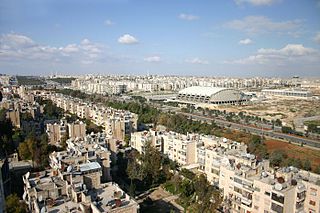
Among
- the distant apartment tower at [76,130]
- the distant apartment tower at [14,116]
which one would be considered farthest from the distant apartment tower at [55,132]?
the distant apartment tower at [14,116]

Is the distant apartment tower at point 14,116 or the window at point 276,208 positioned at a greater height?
the distant apartment tower at point 14,116

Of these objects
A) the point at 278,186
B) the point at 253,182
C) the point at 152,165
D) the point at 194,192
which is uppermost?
the point at 278,186

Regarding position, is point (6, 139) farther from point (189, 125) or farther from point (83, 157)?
point (189, 125)

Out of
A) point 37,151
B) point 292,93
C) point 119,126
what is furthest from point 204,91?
point 37,151

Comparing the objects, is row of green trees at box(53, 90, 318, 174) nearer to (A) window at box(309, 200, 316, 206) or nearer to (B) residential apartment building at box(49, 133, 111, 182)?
(A) window at box(309, 200, 316, 206)

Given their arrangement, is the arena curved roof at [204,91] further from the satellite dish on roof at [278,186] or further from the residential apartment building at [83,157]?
the satellite dish on roof at [278,186]

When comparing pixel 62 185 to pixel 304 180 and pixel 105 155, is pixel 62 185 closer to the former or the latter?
pixel 105 155

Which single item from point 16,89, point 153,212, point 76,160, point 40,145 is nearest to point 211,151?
point 153,212

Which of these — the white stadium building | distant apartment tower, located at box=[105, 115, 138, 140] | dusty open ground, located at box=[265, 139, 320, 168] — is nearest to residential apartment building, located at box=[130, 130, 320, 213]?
dusty open ground, located at box=[265, 139, 320, 168]
